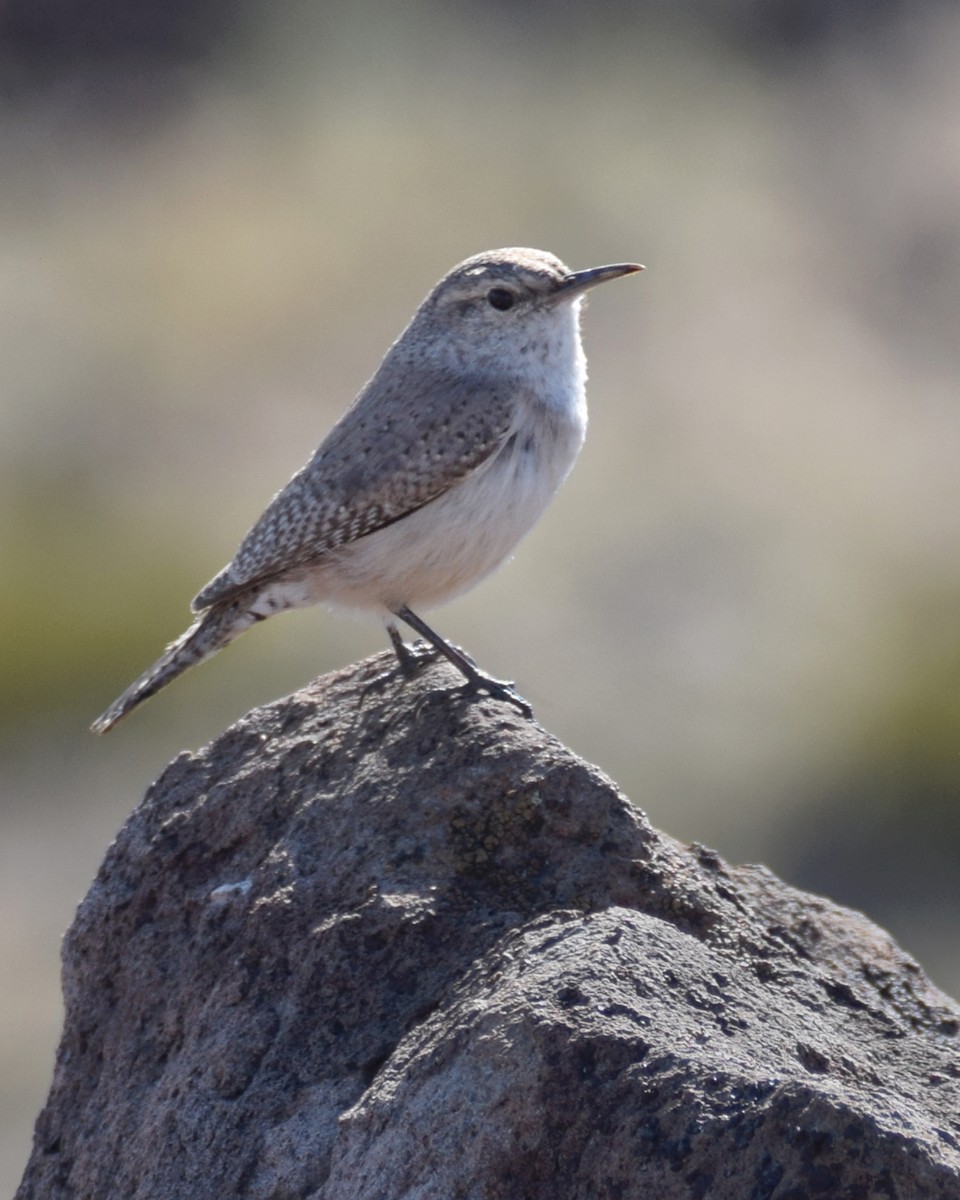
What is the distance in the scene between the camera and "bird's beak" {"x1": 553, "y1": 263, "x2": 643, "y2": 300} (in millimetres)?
7074

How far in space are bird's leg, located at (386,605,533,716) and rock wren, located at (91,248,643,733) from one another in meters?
0.01

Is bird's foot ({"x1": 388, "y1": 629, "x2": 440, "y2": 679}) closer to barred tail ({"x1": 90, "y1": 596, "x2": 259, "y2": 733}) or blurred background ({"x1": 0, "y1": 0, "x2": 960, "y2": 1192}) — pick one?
barred tail ({"x1": 90, "y1": 596, "x2": 259, "y2": 733})

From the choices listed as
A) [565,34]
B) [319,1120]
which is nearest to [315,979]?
[319,1120]

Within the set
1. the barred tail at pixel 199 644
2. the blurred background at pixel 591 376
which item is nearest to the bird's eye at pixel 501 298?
the barred tail at pixel 199 644

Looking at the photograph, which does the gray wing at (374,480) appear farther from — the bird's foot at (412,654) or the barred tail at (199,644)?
the bird's foot at (412,654)

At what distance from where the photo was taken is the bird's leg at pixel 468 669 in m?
5.89

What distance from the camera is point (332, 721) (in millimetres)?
5910

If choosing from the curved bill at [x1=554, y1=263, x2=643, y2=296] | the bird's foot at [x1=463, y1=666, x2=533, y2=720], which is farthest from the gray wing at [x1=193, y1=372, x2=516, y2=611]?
the bird's foot at [x1=463, y1=666, x2=533, y2=720]

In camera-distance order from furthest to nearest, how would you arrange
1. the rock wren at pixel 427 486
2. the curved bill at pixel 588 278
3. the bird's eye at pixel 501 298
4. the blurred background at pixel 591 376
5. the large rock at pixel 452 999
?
the blurred background at pixel 591 376 < the bird's eye at pixel 501 298 < the curved bill at pixel 588 278 < the rock wren at pixel 427 486 < the large rock at pixel 452 999

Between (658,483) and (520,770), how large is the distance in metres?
14.8

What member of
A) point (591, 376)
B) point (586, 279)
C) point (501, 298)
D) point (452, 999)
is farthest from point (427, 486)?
point (591, 376)

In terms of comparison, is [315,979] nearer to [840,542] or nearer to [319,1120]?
[319,1120]

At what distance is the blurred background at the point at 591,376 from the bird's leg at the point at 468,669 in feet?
25.1

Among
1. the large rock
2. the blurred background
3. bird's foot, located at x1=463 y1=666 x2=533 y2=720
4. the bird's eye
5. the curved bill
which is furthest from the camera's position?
the blurred background
